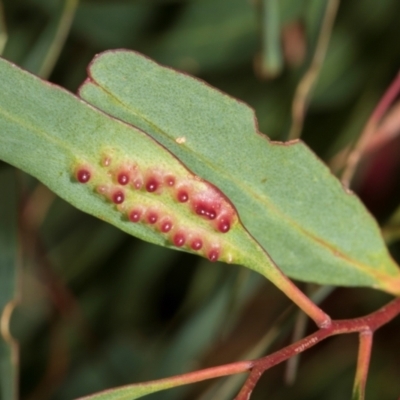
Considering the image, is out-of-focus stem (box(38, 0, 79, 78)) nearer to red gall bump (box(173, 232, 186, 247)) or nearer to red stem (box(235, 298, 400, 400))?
red gall bump (box(173, 232, 186, 247))

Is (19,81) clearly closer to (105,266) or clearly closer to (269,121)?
(269,121)

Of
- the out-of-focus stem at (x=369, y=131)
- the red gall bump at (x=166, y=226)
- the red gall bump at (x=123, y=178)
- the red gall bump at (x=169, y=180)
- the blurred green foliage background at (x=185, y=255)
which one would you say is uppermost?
the out-of-focus stem at (x=369, y=131)

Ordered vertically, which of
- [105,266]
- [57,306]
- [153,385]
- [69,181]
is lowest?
[57,306]

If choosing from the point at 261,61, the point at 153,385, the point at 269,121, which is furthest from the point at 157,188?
the point at 269,121

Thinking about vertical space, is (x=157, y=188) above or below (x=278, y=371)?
above

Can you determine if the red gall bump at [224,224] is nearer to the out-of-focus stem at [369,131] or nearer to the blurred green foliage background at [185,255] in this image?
the out-of-focus stem at [369,131]

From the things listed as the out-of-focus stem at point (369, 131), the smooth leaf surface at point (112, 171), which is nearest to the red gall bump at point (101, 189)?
the smooth leaf surface at point (112, 171)

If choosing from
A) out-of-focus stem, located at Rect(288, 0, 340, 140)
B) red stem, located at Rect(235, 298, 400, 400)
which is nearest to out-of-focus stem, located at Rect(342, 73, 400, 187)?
out-of-focus stem, located at Rect(288, 0, 340, 140)
